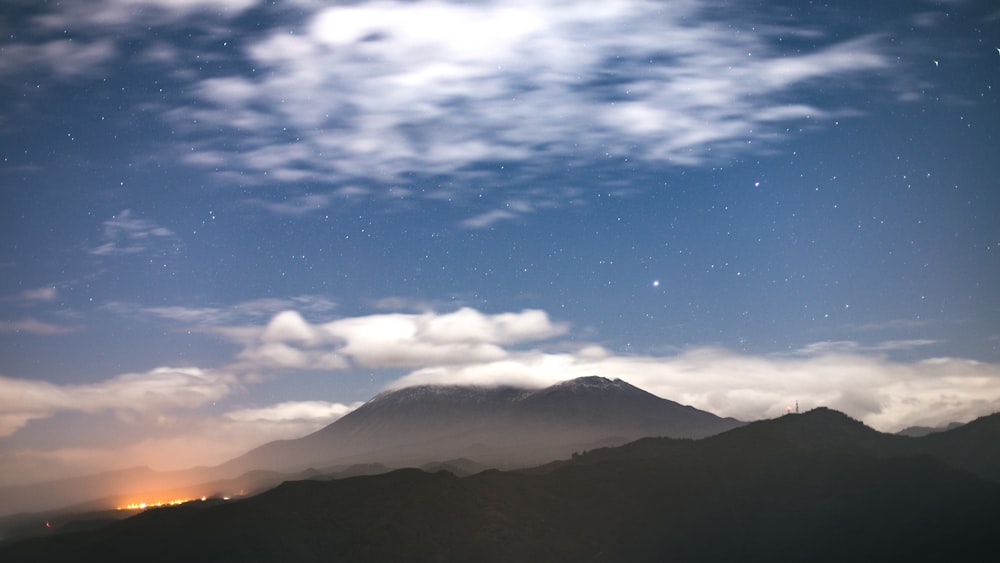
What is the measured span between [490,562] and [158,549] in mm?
65192

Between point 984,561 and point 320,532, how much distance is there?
452ft

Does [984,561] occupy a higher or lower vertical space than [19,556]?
lower

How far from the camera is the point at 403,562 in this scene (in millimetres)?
192750

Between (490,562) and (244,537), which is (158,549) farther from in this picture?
(490,562)

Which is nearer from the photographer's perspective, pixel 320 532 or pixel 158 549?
pixel 158 549

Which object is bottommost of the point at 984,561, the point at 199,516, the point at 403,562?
the point at 984,561

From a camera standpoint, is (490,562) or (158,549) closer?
(158,549)

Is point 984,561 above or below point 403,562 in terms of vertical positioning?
below

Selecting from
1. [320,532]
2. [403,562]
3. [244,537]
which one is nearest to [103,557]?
[244,537]

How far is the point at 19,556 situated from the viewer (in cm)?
19850

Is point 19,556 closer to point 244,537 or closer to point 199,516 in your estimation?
point 199,516

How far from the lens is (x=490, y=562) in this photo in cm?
19775

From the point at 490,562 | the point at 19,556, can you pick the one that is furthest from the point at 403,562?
the point at 19,556

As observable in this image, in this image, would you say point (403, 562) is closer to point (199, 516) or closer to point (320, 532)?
point (320, 532)
